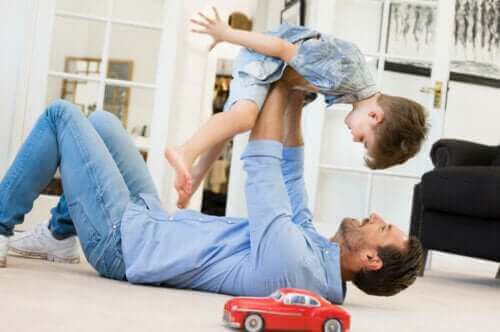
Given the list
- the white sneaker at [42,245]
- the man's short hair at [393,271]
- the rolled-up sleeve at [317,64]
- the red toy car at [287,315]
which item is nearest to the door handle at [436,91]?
the rolled-up sleeve at [317,64]

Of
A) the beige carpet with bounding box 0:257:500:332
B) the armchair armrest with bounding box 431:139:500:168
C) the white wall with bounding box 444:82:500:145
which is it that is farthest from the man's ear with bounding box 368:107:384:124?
the white wall with bounding box 444:82:500:145

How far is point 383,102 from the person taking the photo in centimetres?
229

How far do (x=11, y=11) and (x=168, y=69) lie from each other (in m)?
0.95

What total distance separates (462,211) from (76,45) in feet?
7.97

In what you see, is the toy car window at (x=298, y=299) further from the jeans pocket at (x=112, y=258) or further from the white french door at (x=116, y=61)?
the white french door at (x=116, y=61)

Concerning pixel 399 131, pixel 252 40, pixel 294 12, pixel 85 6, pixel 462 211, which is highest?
pixel 294 12

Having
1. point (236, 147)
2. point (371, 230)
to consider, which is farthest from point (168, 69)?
point (371, 230)

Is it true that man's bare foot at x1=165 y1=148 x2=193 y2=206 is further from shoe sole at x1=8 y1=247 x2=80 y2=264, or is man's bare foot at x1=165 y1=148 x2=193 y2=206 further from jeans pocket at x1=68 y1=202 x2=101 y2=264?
shoe sole at x1=8 y1=247 x2=80 y2=264

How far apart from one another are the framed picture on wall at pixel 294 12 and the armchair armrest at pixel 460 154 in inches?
66.3

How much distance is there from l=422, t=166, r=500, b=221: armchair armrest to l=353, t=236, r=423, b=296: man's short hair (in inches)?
66.3

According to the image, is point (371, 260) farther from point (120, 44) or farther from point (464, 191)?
point (120, 44)

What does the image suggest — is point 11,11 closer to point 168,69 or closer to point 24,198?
point 168,69

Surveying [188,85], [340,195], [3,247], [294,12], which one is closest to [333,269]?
[3,247]

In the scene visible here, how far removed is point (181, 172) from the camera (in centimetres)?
207
